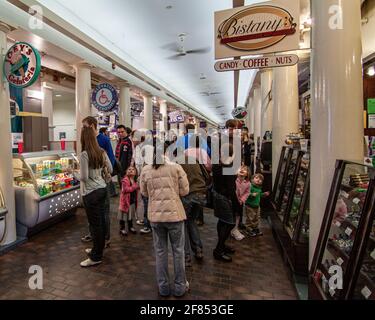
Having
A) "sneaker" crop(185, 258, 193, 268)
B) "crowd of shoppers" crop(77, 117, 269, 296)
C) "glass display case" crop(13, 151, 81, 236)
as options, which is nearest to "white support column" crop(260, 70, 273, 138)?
"crowd of shoppers" crop(77, 117, 269, 296)

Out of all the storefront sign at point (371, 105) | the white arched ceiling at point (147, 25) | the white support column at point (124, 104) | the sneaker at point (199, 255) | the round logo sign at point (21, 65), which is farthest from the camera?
the white support column at point (124, 104)

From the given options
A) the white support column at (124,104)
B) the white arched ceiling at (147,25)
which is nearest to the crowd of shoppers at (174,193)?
the white arched ceiling at (147,25)

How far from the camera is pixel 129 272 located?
10.0 ft

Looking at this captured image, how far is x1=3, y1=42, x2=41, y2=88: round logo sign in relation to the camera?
353 centimetres

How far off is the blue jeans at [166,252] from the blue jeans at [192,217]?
603 mm

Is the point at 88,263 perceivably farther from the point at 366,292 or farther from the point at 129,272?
the point at 366,292

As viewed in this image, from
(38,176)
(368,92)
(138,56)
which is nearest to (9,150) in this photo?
(38,176)

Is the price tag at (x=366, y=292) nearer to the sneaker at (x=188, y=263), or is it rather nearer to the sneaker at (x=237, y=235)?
the sneaker at (x=188, y=263)

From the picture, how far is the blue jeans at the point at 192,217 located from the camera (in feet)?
10.3

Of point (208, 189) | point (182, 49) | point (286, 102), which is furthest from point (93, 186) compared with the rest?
point (182, 49)

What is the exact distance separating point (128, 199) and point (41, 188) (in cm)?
146

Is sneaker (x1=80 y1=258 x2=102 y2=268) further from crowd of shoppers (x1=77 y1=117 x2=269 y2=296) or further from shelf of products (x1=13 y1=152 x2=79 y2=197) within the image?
shelf of products (x1=13 y1=152 x2=79 y2=197)

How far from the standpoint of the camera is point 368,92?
4391mm

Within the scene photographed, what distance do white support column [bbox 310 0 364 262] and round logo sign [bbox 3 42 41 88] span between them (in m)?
3.48
